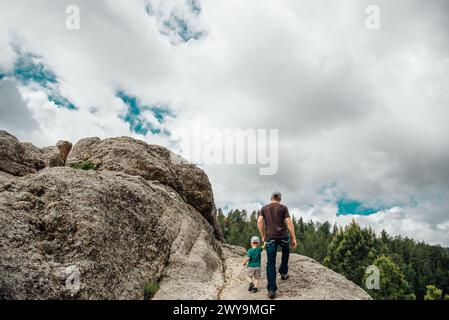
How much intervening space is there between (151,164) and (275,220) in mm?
11412

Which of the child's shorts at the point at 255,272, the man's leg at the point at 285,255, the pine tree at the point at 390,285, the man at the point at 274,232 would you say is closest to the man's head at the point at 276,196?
the man at the point at 274,232

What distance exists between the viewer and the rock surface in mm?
9664

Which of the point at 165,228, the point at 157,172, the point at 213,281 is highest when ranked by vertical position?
the point at 157,172

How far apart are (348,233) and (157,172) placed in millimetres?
74475

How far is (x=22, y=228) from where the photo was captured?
1032cm

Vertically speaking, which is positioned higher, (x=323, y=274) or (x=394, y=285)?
(x=323, y=274)

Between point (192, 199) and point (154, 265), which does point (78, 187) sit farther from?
point (192, 199)

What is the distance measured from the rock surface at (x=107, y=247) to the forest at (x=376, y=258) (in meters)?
64.3

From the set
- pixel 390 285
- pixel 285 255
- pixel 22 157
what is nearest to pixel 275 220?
pixel 285 255

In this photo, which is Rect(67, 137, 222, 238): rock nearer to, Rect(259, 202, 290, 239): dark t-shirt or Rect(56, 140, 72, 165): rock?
Rect(56, 140, 72, 165): rock

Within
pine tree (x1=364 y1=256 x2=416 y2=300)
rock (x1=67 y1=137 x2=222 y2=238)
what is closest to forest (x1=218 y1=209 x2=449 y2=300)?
pine tree (x1=364 y1=256 x2=416 y2=300)

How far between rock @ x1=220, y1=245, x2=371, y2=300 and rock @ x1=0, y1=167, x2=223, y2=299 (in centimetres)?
86
